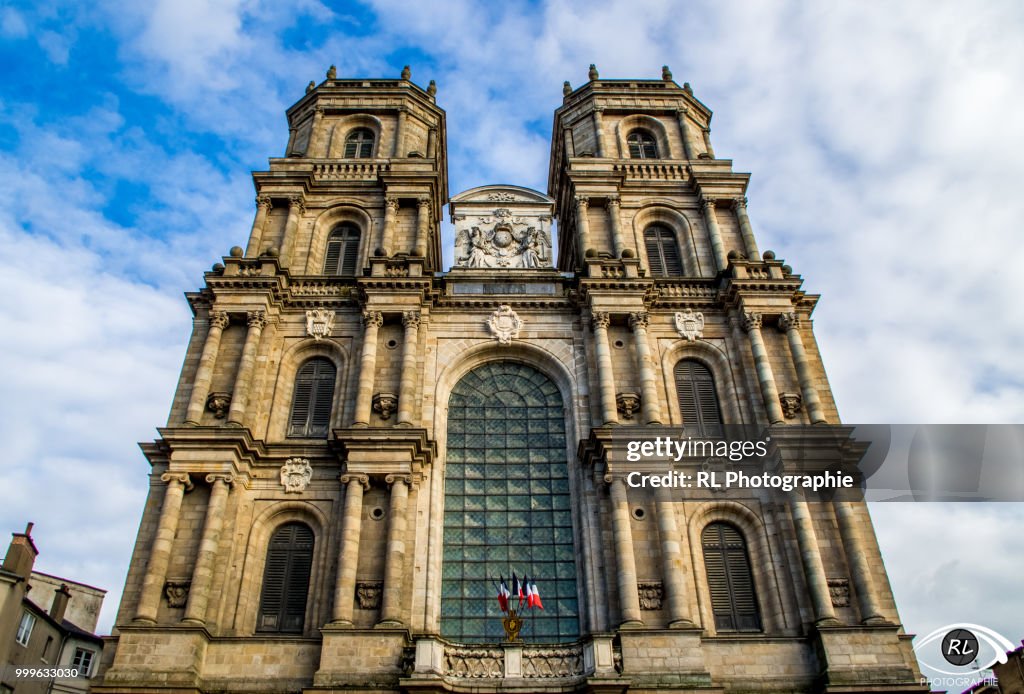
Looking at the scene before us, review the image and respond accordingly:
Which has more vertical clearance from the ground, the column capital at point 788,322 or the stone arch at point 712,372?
the column capital at point 788,322

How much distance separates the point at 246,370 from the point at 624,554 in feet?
41.7

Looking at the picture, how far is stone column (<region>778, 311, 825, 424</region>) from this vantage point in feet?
82.9

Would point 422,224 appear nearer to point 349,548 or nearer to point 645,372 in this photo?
point 645,372

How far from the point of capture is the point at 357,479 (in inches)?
917

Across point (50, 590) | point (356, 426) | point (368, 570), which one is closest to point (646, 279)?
point (356, 426)

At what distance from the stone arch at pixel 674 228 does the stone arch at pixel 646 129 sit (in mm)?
3472

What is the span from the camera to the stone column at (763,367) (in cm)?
2516

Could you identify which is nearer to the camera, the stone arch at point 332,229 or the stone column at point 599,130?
the stone arch at point 332,229

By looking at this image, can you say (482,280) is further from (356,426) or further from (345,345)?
(356,426)

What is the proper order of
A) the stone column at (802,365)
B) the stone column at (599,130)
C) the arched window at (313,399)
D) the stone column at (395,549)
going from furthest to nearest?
the stone column at (599,130) < the arched window at (313,399) < the stone column at (802,365) < the stone column at (395,549)

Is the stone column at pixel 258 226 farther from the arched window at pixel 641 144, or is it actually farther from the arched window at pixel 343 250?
the arched window at pixel 641 144

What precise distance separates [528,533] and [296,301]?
446 inches

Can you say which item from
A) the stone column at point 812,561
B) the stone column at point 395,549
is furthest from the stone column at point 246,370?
the stone column at point 812,561

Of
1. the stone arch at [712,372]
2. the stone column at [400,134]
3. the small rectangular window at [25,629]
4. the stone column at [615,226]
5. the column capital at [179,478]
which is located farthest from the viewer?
the stone column at [400,134]
